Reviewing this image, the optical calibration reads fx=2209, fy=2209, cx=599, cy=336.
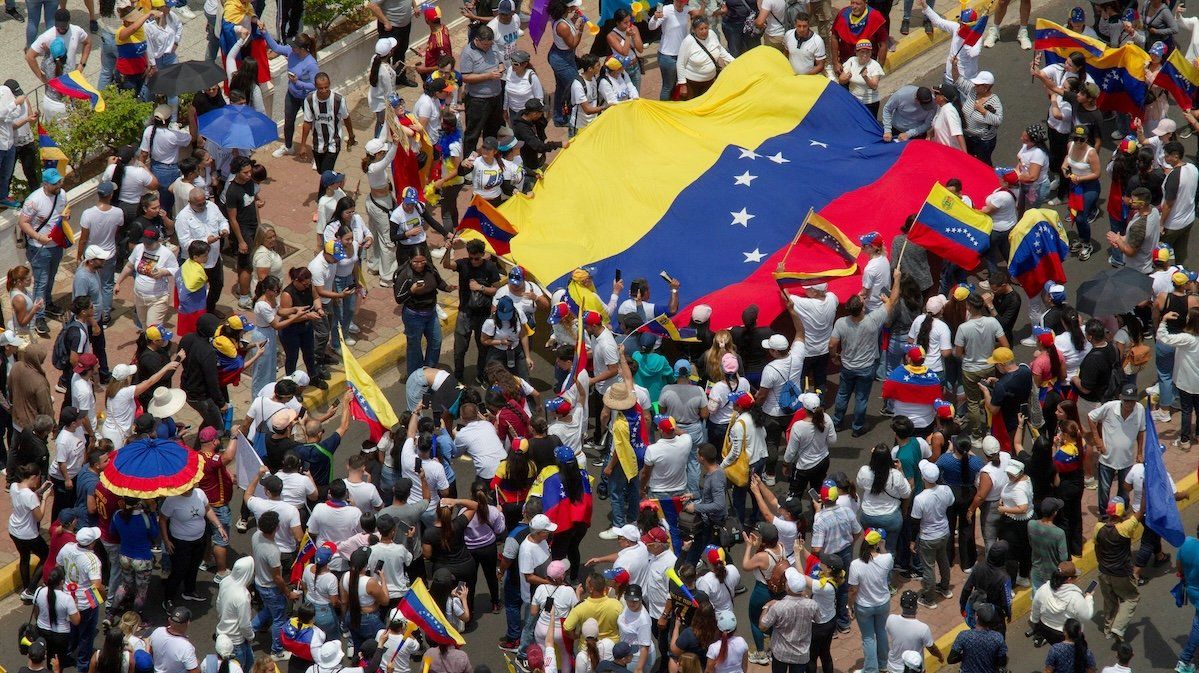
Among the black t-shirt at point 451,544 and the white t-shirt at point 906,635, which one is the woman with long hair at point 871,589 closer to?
the white t-shirt at point 906,635

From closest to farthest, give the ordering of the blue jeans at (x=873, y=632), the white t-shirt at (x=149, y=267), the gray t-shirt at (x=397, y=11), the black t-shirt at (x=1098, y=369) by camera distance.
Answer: the blue jeans at (x=873, y=632)
the black t-shirt at (x=1098, y=369)
the white t-shirt at (x=149, y=267)
the gray t-shirt at (x=397, y=11)

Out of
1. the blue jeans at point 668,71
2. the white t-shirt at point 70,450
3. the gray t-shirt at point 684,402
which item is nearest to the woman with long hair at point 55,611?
the white t-shirt at point 70,450

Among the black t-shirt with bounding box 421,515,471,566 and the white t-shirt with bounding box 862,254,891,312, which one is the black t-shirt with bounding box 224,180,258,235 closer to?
the black t-shirt with bounding box 421,515,471,566

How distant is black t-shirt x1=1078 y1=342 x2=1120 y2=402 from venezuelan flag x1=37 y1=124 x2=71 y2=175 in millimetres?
11421

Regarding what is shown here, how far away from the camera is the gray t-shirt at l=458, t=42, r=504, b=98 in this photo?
25797mm

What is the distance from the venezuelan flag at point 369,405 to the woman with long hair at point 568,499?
1715 mm

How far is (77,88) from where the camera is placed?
24797mm

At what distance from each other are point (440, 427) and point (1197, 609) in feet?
22.9

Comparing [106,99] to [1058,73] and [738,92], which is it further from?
[1058,73]

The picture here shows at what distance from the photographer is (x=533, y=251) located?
2370 centimetres

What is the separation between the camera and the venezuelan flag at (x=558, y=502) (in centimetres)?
1950

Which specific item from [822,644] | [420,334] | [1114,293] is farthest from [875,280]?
[822,644]

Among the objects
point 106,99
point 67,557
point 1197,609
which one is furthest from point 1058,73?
point 67,557

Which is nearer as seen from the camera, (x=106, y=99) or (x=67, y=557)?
(x=67, y=557)
